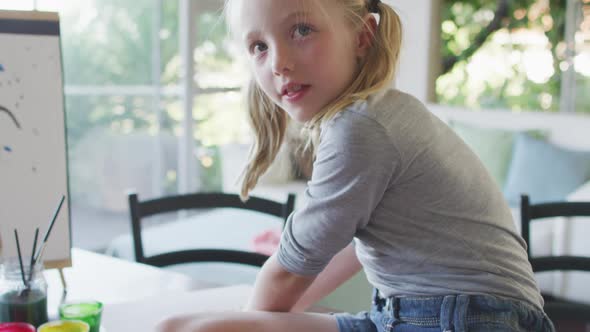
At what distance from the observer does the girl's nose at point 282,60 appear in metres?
0.86

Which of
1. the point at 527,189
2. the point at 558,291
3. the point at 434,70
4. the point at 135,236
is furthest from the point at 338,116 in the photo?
the point at 434,70

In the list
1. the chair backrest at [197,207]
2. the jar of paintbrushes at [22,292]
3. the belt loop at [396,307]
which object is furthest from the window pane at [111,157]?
the belt loop at [396,307]

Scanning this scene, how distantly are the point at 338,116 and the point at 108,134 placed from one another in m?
3.12

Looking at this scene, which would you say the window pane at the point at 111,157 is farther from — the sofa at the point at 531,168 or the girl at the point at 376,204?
the girl at the point at 376,204

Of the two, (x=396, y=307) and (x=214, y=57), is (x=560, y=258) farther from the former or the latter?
(x=214, y=57)

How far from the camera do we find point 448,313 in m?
0.83

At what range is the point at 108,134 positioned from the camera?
3748mm

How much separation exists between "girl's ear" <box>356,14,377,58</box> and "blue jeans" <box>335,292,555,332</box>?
14.8 inches

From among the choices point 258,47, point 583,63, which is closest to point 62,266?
point 258,47

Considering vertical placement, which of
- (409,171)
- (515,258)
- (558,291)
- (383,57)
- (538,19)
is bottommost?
(558,291)

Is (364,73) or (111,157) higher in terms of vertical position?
(364,73)

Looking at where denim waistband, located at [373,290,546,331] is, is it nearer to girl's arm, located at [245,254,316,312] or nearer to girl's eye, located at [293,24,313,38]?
girl's arm, located at [245,254,316,312]

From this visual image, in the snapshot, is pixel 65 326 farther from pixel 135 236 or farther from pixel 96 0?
pixel 96 0

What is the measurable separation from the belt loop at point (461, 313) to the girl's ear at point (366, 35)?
1.28 feet
